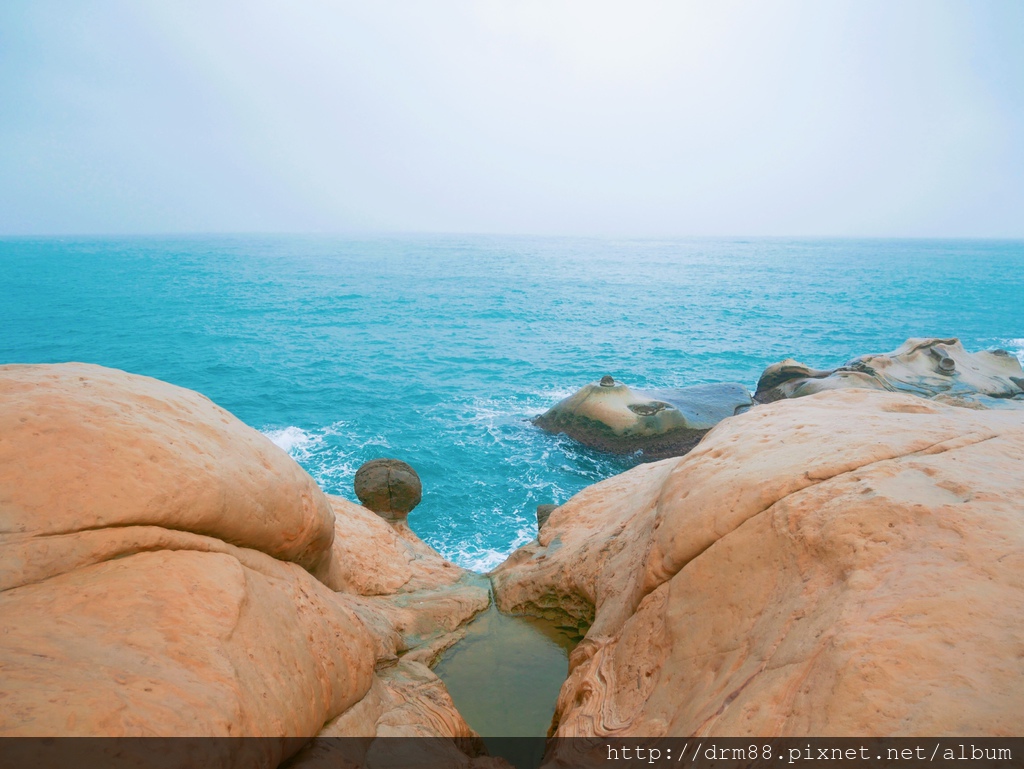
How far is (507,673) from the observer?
7.11 m

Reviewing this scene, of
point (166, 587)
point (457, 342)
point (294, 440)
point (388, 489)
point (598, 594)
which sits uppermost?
point (166, 587)

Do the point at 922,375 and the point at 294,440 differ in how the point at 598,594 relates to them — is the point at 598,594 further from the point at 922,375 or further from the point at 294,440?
the point at 922,375

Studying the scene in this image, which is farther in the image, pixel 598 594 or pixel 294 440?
pixel 294 440

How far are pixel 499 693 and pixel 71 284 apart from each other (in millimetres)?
77104

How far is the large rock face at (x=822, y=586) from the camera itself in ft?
10.4

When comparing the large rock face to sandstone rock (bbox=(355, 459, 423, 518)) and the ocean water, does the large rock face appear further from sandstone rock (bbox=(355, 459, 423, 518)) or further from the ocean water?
the ocean water

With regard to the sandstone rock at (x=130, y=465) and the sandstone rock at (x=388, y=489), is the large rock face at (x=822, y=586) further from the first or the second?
the sandstone rock at (x=388, y=489)

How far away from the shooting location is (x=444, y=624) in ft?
26.1

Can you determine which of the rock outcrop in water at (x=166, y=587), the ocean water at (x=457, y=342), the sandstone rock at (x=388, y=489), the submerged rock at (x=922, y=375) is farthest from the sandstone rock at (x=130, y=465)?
the submerged rock at (x=922, y=375)

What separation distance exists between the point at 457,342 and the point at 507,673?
105 ft

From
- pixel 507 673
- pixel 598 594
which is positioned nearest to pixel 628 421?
pixel 598 594

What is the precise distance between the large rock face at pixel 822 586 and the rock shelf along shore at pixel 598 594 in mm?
18

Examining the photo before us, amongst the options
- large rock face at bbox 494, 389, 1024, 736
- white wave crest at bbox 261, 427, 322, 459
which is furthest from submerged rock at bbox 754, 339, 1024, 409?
white wave crest at bbox 261, 427, 322, 459

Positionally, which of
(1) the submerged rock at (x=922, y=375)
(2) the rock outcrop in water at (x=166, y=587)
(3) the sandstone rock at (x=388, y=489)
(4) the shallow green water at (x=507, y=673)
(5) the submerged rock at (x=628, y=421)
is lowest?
(5) the submerged rock at (x=628, y=421)
